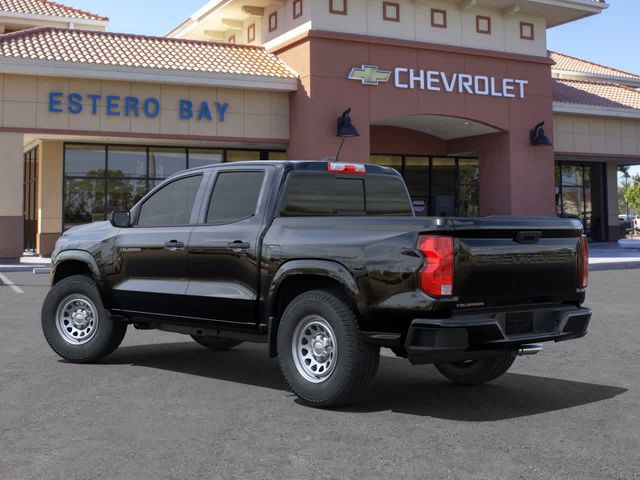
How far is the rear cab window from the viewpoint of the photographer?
22.4 ft

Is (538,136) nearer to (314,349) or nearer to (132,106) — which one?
(132,106)

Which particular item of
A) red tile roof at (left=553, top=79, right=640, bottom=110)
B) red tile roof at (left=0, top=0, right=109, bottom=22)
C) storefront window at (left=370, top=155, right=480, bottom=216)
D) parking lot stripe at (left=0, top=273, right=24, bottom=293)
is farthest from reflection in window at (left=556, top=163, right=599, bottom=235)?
parking lot stripe at (left=0, top=273, right=24, bottom=293)

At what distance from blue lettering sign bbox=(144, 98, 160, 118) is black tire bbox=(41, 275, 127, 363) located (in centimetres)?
1804

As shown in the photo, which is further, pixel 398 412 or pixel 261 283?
pixel 261 283

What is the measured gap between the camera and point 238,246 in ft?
22.0

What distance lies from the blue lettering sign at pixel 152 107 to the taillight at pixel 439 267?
21.4 metres

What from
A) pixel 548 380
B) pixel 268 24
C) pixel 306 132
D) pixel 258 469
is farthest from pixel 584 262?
pixel 268 24

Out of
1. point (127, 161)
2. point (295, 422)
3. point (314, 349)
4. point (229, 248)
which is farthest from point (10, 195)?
point (295, 422)

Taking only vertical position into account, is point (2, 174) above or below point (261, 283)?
above

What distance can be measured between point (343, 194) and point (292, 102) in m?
20.3

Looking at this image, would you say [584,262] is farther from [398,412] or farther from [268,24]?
[268,24]

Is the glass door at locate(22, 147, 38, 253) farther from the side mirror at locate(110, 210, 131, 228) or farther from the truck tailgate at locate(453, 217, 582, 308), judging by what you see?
the truck tailgate at locate(453, 217, 582, 308)

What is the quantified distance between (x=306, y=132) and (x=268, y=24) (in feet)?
17.7

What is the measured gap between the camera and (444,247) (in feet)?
17.7
